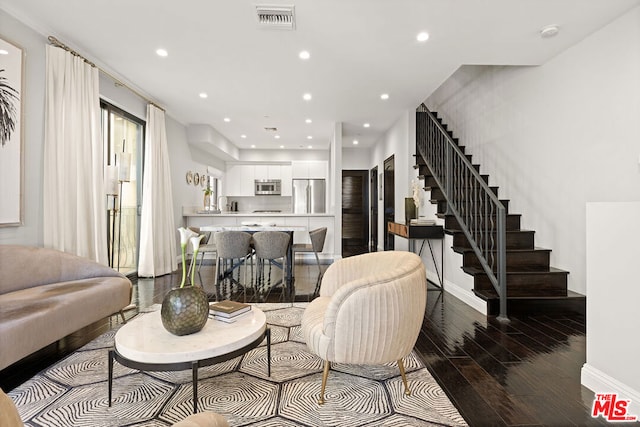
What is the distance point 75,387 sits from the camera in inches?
76.1

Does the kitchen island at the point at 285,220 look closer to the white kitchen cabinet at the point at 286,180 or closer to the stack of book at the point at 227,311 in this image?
the white kitchen cabinet at the point at 286,180

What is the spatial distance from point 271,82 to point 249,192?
527 centimetres

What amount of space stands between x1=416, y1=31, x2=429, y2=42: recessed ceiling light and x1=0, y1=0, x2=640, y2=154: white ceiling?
55 millimetres

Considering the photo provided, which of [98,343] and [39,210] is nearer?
[98,343]

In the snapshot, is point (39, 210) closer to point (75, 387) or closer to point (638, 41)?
point (75, 387)

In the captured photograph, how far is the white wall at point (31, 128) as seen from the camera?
9.79ft

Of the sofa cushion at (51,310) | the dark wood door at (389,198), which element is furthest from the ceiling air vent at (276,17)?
the dark wood door at (389,198)

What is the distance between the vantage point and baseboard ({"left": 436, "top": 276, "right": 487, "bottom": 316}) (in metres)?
3.42

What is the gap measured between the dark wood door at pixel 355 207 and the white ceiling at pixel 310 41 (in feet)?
14.5

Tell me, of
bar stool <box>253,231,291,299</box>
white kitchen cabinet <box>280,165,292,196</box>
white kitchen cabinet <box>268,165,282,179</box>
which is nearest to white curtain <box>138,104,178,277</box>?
bar stool <box>253,231,291,299</box>

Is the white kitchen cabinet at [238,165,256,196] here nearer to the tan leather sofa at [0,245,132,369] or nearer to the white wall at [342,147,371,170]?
the white wall at [342,147,371,170]

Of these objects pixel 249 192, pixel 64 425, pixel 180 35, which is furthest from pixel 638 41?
pixel 249 192

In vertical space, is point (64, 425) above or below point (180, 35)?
below

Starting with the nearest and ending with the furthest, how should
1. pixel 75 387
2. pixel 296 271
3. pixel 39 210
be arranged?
pixel 75 387 → pixel 39 210 → pixel 296 271
